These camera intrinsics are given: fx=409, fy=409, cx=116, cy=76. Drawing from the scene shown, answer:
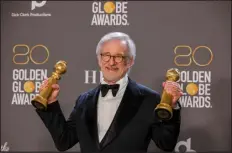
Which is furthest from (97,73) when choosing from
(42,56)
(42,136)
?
(42,136)

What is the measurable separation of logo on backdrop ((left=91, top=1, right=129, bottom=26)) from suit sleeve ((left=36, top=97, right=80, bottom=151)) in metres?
0.82

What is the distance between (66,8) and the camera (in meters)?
2.41

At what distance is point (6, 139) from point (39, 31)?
0.67 meters

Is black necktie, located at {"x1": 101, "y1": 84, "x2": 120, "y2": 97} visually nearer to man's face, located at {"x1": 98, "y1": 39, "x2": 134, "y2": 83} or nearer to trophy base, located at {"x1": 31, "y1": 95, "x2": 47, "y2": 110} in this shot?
man's face, located at {"x1": 98, "y1": 39, "x2": 134, "y2": 83}

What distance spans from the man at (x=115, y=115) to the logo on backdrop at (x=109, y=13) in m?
0.77

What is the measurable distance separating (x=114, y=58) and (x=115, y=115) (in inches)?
8.7

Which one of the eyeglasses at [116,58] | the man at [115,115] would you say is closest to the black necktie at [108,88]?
the man at [115,115]

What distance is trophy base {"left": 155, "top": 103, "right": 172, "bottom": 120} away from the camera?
1.38 meters

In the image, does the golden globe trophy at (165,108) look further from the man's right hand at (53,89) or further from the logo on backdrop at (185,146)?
the logo on backdrop at (185,146)

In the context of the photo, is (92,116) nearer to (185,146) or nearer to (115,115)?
(115,115)

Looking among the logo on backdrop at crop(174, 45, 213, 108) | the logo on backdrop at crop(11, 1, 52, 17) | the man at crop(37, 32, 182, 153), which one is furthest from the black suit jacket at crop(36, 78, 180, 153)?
the logo on backdrop at crop(11, 1, 52, 17)

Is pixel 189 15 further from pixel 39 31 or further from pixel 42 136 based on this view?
pixel 42 136

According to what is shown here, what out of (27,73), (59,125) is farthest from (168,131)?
(27,73)

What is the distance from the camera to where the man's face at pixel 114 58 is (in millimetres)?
1582
